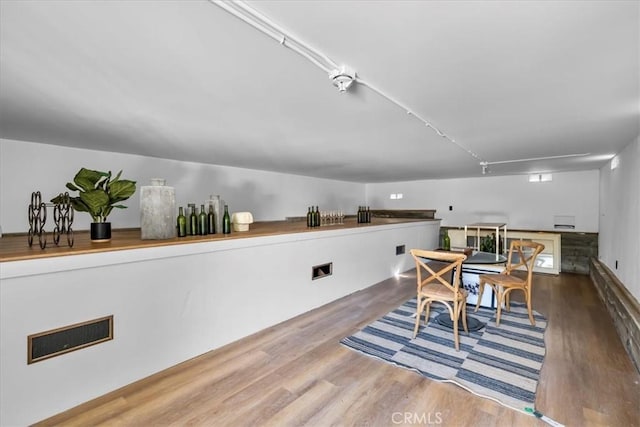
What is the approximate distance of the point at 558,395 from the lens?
1.95 meters

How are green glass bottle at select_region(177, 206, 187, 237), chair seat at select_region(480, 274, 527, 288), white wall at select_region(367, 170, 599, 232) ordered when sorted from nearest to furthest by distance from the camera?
green glass bottle at select_region(177, 206, 187, 237) → chair seat at select_region(480, 274, 527, 288) → white wall at select_region(367, 170, 599, 232)

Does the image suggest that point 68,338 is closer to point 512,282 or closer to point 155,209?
point 155,209

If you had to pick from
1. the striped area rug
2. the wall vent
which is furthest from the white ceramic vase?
the striped area rug

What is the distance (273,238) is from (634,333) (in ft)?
10.9

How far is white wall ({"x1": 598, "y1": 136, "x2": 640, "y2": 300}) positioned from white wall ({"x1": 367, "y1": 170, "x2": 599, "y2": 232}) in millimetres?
1022

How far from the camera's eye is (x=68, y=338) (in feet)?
5.88

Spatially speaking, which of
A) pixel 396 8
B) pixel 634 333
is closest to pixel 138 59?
pixel 396 8

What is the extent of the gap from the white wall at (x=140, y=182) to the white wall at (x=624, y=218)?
528 cm

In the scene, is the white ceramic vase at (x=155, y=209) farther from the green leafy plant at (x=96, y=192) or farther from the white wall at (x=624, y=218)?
the white wall at (x=624, y=218)

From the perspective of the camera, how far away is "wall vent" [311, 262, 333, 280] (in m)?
3.56

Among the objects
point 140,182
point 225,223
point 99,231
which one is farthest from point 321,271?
point 140,182

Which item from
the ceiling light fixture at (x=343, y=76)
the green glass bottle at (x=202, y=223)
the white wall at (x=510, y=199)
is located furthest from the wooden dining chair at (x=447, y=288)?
the white wall at (x=510, y=199)

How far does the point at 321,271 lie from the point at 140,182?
9.94 feet

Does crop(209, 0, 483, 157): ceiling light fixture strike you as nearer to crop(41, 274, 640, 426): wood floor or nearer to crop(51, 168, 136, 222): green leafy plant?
crop(51, 168, 136, 222): green leafy plant
